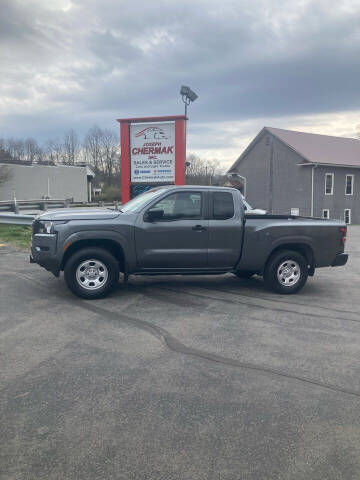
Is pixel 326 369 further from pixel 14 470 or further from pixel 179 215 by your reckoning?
pixel 179 215

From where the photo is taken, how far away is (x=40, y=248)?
272 inches

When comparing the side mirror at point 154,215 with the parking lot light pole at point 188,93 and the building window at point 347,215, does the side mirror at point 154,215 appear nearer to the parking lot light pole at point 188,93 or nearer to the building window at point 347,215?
the parking lot light pole at point 188,93

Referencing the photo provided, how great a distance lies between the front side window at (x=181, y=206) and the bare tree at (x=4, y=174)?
38.5 m

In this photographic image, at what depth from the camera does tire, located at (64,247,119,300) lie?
6832mm

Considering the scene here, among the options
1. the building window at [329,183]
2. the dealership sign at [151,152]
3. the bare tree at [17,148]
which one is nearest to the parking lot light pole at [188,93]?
the dealership sign at [151,152]

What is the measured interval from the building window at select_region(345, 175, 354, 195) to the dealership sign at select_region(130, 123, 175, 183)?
29889mm

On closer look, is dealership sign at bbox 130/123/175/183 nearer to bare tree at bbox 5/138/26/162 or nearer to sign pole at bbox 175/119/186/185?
sign pole at bbox 175/119/186/185

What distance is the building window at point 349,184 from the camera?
39722mm

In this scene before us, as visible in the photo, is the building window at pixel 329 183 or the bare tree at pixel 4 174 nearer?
the building window at pixel 329 183

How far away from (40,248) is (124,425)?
4305 mm

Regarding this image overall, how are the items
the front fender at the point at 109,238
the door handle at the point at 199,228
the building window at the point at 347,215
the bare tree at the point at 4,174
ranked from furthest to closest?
the bare tree at the point at 4,174 < the building window at the point at 347,215 < the door handle at the point at 199,228 < the front fender at the point at 109,238

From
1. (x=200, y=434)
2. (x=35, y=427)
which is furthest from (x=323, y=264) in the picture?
(x=35, y=427)

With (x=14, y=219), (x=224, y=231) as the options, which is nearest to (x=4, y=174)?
(x=14, y=219)

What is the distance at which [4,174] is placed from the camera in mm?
41844
